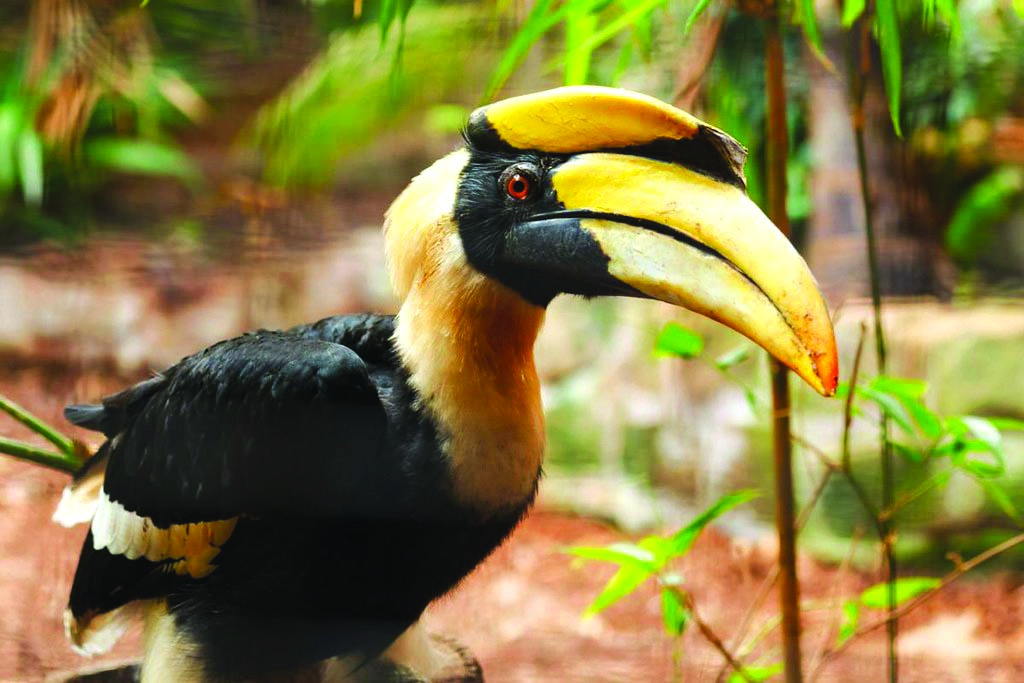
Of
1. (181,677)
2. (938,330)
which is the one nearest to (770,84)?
(181,677)

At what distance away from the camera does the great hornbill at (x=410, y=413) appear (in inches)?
33.4

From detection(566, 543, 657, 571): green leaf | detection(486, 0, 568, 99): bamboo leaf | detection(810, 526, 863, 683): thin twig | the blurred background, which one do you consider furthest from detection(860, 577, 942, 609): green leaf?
detection(486, 0, 568, 99): bamboo leaf

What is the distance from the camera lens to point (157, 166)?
149 centimetres

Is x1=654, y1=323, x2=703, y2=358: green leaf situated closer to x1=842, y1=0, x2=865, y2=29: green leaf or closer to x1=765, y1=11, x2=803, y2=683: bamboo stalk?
x1=765, y1=11, x2=803, y2=683: bamboo stalk

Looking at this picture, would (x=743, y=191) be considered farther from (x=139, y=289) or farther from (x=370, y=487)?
(x=139, y=289)

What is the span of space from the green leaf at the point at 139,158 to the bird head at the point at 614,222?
Answer: 26.2 inches

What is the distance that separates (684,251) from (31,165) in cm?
96

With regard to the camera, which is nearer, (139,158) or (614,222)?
(614,222)

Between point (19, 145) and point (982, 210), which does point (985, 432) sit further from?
point (982, 210)

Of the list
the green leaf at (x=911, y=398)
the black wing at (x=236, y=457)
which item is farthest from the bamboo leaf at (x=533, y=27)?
the green leaf at (x=911, y=398)

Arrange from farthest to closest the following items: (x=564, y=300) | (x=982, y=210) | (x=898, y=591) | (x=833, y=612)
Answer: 1. (x=564, y=300)
2. (x=982, y=210)
3. (x=833, y=612)
4. (x=898, y=591)

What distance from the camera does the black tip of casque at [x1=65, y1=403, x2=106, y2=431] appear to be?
1142 millimetres

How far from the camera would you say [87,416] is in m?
1.16

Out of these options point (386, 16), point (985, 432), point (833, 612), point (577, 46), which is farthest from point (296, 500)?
point (833, 612)
